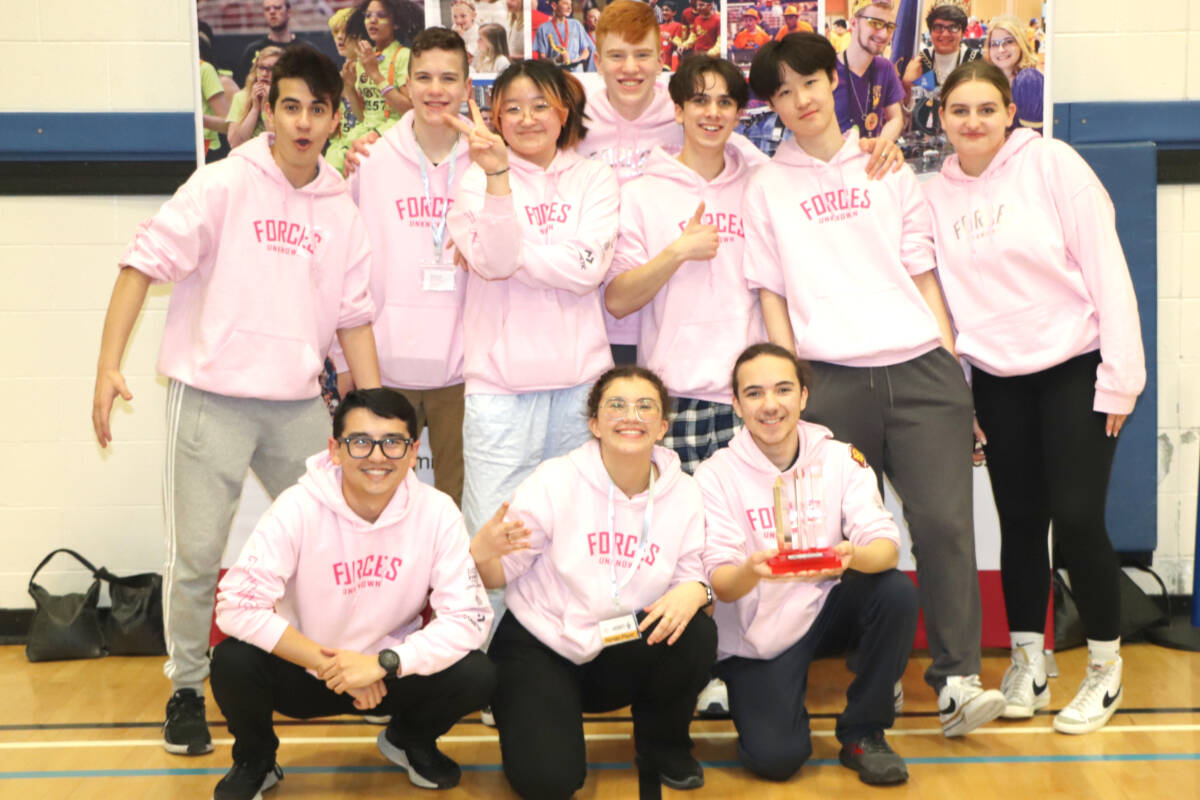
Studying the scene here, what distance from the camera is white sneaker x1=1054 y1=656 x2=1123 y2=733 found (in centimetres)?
350

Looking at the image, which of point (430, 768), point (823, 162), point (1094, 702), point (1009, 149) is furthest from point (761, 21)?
point (430, 768)

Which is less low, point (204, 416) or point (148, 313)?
point (148, 313)

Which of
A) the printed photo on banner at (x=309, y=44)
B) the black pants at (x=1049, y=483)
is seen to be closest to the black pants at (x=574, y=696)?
the black pants at (x=1049, y=483)

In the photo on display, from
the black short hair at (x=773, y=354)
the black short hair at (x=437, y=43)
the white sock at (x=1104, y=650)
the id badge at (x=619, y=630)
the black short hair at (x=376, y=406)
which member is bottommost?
the white sock at (x=1104, y=650)

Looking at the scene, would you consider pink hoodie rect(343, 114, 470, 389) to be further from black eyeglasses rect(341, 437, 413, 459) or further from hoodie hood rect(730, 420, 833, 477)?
hoodie hood rect(730, 420, 833, 477)

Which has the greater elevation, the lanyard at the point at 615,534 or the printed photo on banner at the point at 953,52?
the printed photo on banner at the point at 953,52

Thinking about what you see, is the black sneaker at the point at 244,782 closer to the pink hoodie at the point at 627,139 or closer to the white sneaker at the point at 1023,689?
the pink hoodie at the point at 627,139

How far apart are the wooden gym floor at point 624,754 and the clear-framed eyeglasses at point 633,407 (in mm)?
997

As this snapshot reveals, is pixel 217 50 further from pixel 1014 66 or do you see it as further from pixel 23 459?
pixel 1014 66

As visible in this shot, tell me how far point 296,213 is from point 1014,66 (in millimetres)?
2497

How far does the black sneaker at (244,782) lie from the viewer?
3.06 meters

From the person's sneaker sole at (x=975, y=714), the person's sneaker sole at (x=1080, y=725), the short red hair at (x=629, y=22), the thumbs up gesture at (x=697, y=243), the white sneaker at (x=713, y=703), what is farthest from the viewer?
the white sneaker at (x=713, y=703)

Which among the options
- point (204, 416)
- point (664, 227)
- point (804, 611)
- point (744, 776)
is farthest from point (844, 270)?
point (204, 416)

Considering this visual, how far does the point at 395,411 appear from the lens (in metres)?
3.08
